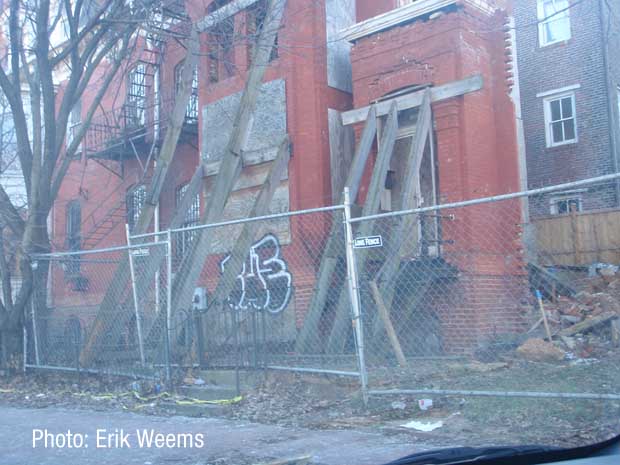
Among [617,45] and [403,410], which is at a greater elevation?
[617,45]

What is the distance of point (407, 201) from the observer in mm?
10422

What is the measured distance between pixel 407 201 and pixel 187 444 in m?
5.27

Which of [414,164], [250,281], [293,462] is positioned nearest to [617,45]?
[414,164]

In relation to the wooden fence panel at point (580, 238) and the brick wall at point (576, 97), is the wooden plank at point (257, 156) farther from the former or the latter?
the brick wall at point (576, 97)

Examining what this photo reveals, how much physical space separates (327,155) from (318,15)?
284 centimetres

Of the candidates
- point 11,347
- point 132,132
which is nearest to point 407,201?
point 11,347

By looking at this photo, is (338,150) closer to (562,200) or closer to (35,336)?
(35,336)

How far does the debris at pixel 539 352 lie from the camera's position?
30.2 ft

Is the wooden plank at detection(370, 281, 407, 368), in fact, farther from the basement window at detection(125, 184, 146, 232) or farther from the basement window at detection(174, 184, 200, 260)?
the basement window at detection(125, 184, 146, 232)

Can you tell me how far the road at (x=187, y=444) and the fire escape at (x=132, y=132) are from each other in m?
10.0

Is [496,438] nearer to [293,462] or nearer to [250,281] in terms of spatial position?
[293,462]

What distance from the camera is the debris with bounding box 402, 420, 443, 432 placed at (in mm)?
6410

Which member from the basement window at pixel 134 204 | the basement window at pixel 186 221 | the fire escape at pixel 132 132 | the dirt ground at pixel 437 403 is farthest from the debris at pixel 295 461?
the basement window at pixel 134 204

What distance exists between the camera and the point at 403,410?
7074 mm
